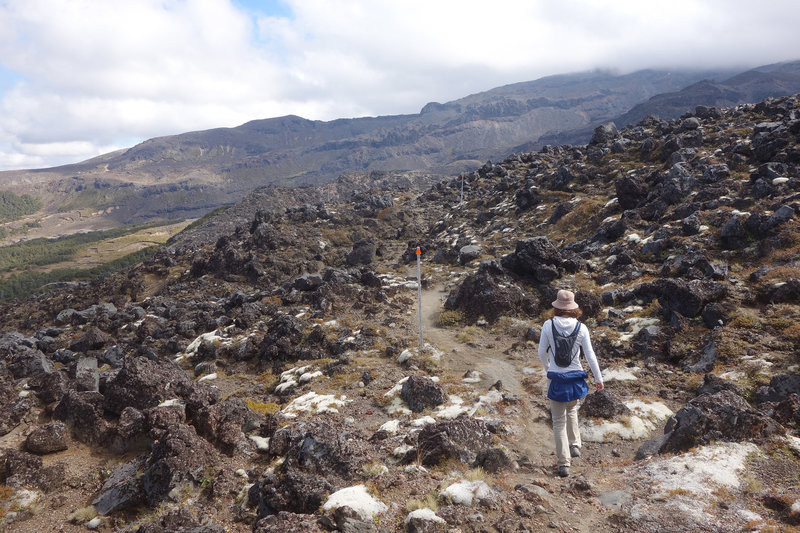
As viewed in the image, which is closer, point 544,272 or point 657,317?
point 657,317

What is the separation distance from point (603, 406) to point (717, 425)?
295cm

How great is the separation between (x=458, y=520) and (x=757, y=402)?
8.68 meters

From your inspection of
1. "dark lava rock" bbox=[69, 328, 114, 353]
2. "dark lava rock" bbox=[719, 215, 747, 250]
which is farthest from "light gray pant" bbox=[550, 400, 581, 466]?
"dark lava rock" bbox=[69, 328, 114, 353]

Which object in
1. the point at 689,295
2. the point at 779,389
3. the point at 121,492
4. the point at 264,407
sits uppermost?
the point at 121,492

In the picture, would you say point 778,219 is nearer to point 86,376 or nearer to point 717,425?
point 717,425

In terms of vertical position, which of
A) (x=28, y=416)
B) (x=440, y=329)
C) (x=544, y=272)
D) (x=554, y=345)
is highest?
(x=554, y=345)

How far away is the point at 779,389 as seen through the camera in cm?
921

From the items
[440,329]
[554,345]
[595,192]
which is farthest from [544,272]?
[595,192]

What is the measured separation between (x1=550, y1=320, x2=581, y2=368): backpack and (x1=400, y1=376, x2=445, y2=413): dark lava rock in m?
5.41

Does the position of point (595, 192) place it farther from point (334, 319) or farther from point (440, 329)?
point (334, 319)

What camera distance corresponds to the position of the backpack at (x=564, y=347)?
7.65 meters

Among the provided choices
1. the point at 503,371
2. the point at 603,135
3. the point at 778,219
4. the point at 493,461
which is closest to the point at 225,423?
the point at 493,461

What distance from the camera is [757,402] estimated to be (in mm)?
9523

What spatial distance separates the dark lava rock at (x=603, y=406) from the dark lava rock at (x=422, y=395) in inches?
165
